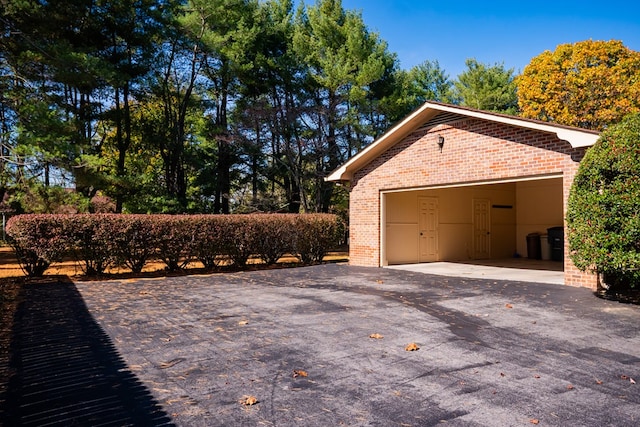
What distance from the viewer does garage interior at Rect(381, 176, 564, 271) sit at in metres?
15.5

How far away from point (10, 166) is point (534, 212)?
18.8 m

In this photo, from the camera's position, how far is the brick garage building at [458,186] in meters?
10.4

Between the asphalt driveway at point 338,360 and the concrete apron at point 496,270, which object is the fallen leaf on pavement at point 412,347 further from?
the concrete apron at point 496,270

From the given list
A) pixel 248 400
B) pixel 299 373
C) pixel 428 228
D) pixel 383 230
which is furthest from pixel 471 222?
pixel 248 400

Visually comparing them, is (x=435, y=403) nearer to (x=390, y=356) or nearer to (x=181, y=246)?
(x=390, y=356)

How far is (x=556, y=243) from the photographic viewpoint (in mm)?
16750

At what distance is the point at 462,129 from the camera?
1221 centimetres

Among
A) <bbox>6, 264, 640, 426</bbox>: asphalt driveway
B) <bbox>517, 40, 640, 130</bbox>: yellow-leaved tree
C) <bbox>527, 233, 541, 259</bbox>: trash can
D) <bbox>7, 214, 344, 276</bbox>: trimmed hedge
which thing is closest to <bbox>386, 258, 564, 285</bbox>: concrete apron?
<bbox>527, 233, 541, 259</bbox>: trash can

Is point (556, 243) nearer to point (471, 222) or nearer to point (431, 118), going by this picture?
point (471, 222)

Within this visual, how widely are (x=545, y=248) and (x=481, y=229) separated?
7.91 feet

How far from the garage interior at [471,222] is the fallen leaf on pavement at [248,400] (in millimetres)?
11436

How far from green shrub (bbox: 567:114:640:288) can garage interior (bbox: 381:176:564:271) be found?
6700mm

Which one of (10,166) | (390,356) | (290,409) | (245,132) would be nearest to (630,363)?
(390,356)

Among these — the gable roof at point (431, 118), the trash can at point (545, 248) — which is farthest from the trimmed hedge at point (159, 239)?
the trash can at point (545, 248)
